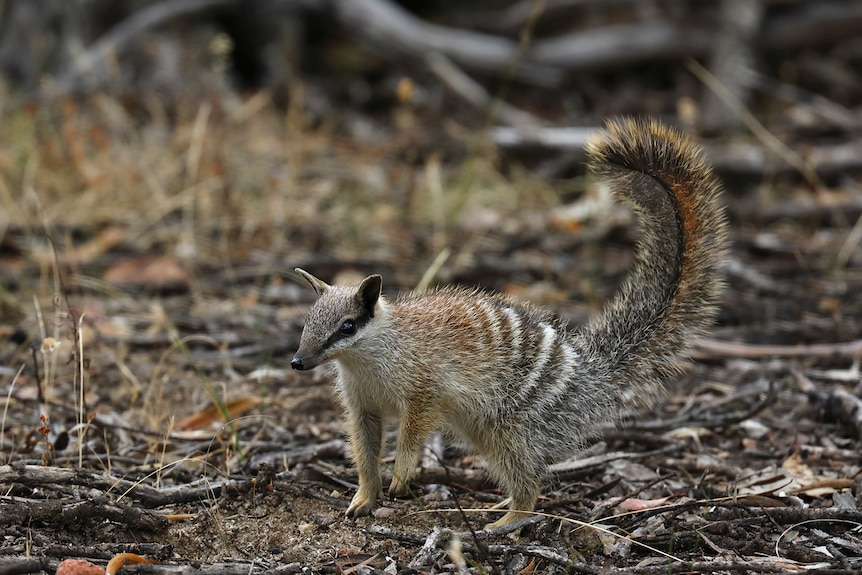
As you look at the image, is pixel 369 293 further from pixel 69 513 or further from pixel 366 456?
pixel 69 513

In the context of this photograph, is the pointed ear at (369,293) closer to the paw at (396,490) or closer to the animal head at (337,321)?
the animal head at (337,321)

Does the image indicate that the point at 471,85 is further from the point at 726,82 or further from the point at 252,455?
the point at 252,455

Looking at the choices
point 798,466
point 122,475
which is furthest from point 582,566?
point 122,475

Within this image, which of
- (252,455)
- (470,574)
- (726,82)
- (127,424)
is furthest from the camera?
(726,82)

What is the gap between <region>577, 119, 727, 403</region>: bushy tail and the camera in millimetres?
3824

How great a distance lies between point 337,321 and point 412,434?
526mm

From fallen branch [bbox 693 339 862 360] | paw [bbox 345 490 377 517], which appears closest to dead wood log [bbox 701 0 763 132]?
fallen branch [bbox 693 339 862 360]

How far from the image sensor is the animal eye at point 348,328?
363 centimetres

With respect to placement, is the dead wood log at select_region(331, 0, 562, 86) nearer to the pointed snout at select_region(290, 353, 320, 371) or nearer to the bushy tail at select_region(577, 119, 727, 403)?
the bushy tail at select_region(577, 119, 727, 403)

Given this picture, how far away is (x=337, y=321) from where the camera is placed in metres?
3.63

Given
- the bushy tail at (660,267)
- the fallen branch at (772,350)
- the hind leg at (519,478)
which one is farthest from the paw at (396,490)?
the fallen branch at (772,350)

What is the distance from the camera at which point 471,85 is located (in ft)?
33.9

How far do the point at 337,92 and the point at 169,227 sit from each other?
4.70 metres

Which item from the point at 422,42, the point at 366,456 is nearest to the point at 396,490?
the point at 366,456
